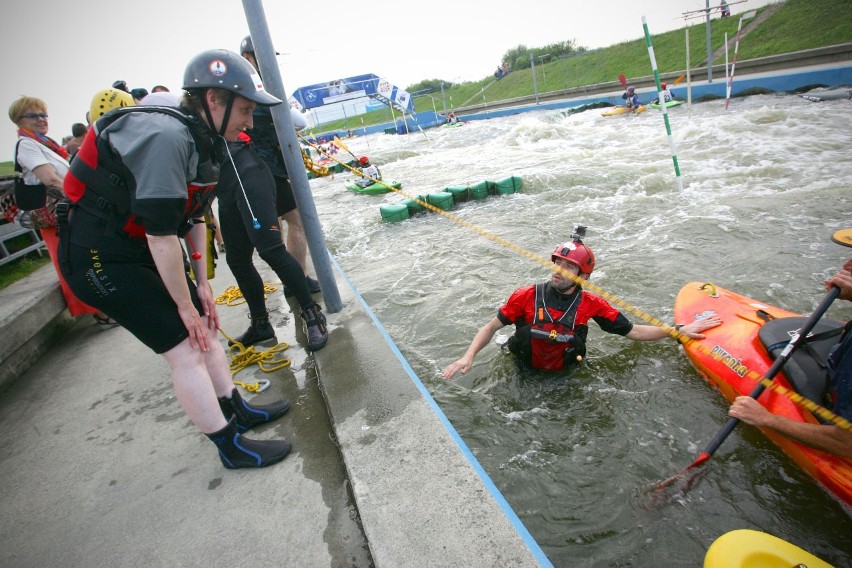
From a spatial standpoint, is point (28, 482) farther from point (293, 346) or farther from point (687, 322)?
point (687, 322)

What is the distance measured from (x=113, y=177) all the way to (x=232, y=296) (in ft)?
9.48

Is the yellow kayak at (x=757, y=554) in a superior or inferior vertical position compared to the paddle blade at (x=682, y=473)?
superior

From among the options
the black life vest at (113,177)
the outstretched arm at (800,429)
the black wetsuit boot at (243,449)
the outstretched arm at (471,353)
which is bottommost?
the outstretched arm at (800,429)

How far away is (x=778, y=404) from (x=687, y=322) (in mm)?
1124

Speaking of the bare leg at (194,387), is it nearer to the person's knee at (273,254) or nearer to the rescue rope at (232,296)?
the person's knee at (273,254)

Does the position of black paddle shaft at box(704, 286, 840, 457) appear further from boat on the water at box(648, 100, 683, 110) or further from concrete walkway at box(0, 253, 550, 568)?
boat on the water at box(648, 100, 683, 110)

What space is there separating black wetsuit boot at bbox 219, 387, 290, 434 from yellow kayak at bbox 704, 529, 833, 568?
2.30m

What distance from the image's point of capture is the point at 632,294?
475 cm

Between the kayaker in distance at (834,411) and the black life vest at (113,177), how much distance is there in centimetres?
310

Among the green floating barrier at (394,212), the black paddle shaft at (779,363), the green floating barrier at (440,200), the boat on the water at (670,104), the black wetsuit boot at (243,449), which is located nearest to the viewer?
the black wetsuit boot at (243,449)

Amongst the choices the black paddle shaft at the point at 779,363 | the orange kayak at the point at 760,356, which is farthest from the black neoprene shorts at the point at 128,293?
the orange kayak at the point at 760,356

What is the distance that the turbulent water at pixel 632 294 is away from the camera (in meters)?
2.38

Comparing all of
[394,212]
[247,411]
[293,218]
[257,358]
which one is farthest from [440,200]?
[247,411]

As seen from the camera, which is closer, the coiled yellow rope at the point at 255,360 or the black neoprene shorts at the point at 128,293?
the black neoprene shorts at the point at 128,293
